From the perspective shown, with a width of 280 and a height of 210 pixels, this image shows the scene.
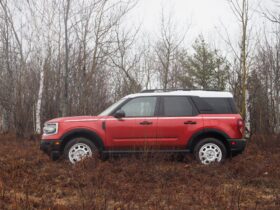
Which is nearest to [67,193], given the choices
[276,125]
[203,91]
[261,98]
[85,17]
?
[203,91]

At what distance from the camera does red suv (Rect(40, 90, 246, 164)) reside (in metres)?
8.35

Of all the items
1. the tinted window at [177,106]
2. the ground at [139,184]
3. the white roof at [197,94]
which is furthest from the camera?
the white roof at [197,94]

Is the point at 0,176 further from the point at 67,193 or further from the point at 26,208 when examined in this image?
the point at 26,208

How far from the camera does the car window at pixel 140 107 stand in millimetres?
8523

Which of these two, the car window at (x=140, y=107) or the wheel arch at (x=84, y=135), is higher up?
the car window at (x=140, y=107)

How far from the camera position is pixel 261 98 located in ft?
75.9

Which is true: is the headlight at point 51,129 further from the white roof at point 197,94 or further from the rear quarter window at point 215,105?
the rear quarter window at point 215,105

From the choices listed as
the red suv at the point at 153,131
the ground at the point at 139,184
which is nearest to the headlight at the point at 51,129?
the red suv at the point at 153,131

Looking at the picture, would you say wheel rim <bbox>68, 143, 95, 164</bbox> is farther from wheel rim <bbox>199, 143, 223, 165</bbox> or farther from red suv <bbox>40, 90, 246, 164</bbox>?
wheel rim <bbox>199, 143, 223, 165</bbox>

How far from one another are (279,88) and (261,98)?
2381 millimetres

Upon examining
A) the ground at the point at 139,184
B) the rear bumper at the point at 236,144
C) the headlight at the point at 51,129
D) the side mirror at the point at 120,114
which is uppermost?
the side mirror at the point at 120,114

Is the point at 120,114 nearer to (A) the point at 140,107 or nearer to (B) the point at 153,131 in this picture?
(A) the point at 140,107

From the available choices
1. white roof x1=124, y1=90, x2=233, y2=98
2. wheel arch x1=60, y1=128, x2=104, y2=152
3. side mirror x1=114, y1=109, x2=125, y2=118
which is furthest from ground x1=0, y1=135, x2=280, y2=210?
white roof x1=124, y1=90, x2=233, y2=98

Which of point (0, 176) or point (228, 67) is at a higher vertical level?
point (228, 67)
